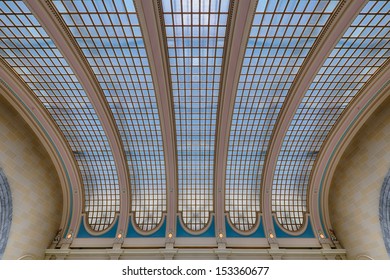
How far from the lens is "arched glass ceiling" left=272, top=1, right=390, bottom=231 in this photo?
1683cm

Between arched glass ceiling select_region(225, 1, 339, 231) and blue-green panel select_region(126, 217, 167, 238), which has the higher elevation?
arched glass ceiling select_region(225, 1, 339, 231)

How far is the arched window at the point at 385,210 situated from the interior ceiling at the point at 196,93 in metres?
7.10

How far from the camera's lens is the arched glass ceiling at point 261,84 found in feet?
52.5

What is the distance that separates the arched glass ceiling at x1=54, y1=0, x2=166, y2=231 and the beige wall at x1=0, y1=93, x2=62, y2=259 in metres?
9.13

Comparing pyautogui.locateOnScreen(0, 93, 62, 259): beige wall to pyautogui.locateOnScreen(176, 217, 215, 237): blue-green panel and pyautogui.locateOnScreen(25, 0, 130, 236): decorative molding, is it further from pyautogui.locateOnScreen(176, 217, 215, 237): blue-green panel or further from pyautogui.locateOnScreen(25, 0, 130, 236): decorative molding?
pyautogui.locateOnScreen(176, 217, 215, 237): blue-green panel

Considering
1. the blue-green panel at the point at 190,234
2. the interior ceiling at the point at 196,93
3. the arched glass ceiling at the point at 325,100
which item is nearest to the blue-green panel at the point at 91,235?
the interior ceiling at the point at 196,93

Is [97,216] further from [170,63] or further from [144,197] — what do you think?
[170,63]

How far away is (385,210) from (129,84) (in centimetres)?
2773

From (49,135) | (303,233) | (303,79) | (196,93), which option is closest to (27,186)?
(49,135)

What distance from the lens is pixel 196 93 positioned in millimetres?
22484

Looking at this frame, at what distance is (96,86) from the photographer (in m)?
21.3

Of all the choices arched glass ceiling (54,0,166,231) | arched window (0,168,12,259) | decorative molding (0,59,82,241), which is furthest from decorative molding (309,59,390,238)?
arched window (0,168,12,259)

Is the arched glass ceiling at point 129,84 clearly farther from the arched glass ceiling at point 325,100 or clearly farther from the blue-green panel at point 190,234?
the arched glass ceiling at point 325,100

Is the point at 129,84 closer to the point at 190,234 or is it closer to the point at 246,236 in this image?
the point at 190,234
